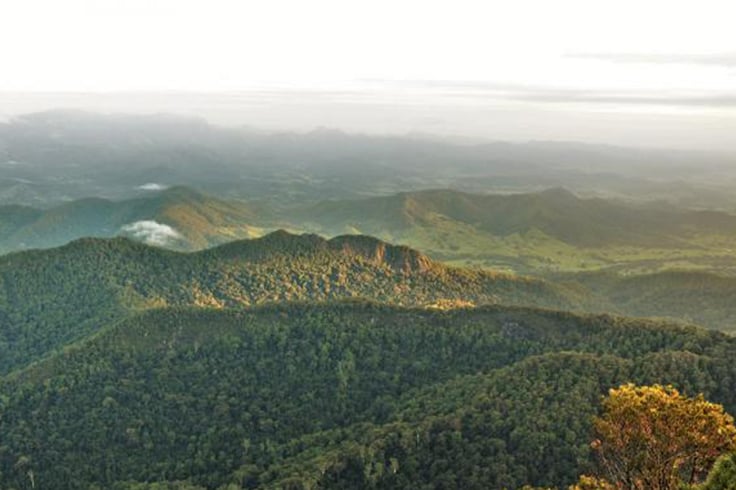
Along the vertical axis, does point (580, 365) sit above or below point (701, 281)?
above

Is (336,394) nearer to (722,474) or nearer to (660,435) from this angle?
(660,435)

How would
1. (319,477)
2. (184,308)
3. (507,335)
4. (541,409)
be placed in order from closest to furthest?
(319,477), (541,409), (507,335), (184,308)

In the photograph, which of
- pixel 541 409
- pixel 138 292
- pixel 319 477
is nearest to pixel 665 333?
pixel 541 409

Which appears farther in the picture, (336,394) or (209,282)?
(209,282)

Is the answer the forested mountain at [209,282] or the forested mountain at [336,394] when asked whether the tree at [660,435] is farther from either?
the forested mountain at [209,282]

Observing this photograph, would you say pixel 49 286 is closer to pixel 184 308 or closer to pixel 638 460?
pixel 184 308

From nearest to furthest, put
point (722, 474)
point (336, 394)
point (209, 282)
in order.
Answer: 1. point (722, 474)
2. point (336, 394)
3. point (209, 282)

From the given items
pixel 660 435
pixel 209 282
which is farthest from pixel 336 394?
pixel 209 282

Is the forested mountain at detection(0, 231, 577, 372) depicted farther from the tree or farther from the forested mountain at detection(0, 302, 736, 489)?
the tree

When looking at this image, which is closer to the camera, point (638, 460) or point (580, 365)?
point (638, 460)
